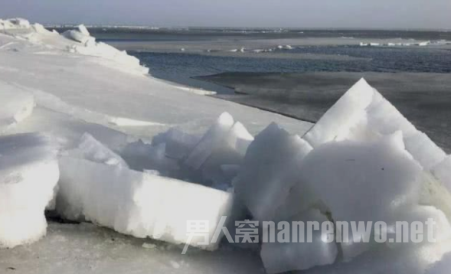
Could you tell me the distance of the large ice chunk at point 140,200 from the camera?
2.30 metres

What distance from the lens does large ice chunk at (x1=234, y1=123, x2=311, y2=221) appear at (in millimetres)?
2355

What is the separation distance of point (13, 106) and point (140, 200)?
1.67m

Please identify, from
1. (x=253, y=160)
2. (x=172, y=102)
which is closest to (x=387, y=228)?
(x=253, y=160)

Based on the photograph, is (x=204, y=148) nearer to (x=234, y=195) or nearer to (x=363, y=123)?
(x=234, y=195)

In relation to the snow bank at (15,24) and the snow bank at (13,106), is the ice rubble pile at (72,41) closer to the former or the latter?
the snow bank at (15,24)

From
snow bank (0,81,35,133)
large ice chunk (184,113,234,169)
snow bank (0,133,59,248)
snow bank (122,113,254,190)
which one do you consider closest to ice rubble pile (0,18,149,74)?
snow bank (0,81,35,133)

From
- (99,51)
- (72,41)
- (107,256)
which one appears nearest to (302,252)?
(107,256)

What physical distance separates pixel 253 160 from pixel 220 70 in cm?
1550

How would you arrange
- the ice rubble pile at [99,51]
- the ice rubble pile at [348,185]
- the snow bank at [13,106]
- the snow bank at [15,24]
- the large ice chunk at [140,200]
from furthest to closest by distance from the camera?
the snow bank at [15,24] < the ice rubble pile at [99,51] < the snow bank at [13,106] < the large ice chunk at [140,200] < the ice rubble pile at [348,185]

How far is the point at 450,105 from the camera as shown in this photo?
977 cm

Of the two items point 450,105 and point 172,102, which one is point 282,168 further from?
point 450,105

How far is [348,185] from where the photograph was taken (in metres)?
2.22

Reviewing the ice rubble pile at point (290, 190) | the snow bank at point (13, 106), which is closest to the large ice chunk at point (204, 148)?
the ice rubble pile at point (290, 190)

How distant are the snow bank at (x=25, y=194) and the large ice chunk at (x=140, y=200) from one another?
133 millimetres
